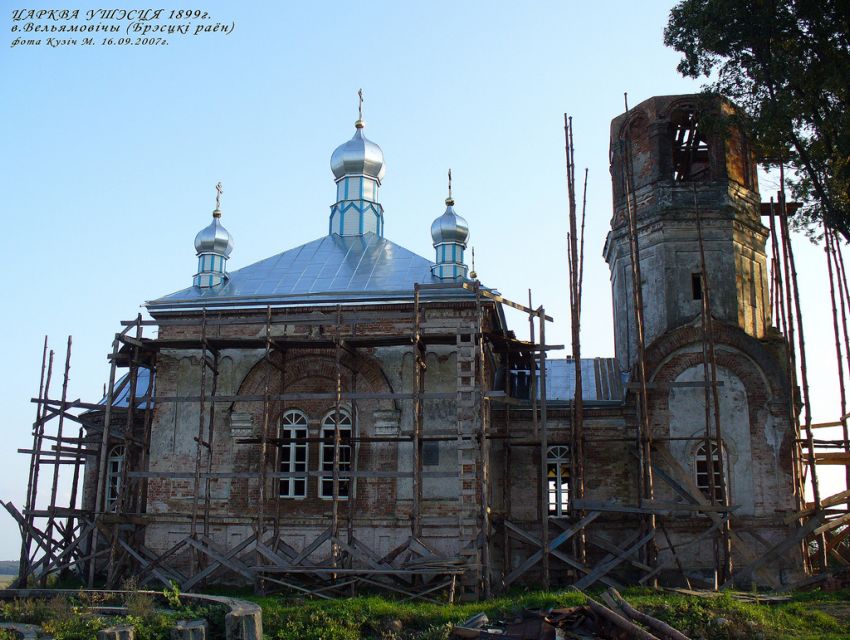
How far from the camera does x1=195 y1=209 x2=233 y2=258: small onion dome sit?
62.2 feet

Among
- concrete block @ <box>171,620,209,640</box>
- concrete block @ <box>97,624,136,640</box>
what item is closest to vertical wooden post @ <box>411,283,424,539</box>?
concrete block @ <box>171,620,209,640</box>

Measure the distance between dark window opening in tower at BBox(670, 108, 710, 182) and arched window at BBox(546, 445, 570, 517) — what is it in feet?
20.1

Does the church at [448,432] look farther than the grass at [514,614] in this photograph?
Yes

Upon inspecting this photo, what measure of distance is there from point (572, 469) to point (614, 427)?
1.23 meters

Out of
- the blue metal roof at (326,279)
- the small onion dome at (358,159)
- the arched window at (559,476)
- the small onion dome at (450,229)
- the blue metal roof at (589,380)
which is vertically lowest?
the arched window at (559,476)

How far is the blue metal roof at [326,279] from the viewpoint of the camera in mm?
16750

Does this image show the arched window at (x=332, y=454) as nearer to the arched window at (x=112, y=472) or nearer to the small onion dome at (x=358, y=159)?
the arched window at (x=112, y=472)

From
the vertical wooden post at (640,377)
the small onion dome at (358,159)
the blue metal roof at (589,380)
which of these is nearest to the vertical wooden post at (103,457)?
the small onion dome at (358,159)

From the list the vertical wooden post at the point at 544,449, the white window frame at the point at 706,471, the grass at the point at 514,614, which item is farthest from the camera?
the white window frame at the point at 706,471

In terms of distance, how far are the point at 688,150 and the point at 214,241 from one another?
398 inches

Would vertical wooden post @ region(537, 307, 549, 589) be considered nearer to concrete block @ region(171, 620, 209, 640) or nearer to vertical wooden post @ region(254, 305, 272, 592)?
vertical wooden post @ region(254, 305, 272, 592)

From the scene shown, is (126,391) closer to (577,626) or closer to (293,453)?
(293,453)

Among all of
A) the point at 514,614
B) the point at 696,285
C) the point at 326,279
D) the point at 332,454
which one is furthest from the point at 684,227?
the point at 514,614

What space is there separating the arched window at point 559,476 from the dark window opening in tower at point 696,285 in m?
3.86
